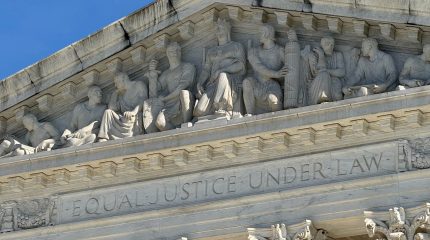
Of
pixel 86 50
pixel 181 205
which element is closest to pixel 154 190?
pixel 181 205

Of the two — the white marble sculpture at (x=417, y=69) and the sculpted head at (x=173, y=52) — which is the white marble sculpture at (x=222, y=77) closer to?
the sculpted head at (x=173, y=52)

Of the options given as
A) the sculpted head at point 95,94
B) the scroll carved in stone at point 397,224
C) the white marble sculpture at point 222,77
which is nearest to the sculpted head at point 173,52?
the white marble sculpture at point 222,77

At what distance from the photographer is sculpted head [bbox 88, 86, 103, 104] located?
33969mm

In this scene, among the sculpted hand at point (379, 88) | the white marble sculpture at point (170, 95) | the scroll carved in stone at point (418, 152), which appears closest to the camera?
the scroll carved in stone at point (418, 152)

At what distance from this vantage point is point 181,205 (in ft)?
106

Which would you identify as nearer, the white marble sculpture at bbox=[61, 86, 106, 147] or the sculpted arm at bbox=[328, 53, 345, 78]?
the sculpted arm at bbox=[328, 53, 345, 78]

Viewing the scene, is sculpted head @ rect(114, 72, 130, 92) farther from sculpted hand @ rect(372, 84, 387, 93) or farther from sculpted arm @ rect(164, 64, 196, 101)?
sculpted hand @ rect(372, 84, 387, 93)

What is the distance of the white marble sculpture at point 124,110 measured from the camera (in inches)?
1312

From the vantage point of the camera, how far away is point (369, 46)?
104ft

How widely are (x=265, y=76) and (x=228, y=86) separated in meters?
0.64

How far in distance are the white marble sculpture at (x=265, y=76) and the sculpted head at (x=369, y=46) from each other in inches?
53.7

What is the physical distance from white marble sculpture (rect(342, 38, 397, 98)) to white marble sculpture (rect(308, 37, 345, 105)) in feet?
0.69

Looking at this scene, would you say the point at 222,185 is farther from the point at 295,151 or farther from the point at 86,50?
the point at 86,50

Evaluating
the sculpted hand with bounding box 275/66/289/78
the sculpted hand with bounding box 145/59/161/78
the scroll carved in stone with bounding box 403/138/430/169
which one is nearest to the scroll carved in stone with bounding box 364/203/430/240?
the scroll carved in stone with bounding box 403/138/430/169
